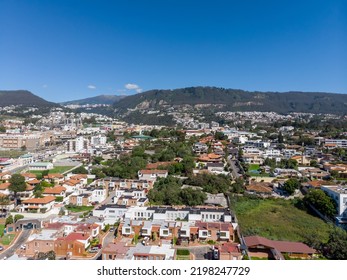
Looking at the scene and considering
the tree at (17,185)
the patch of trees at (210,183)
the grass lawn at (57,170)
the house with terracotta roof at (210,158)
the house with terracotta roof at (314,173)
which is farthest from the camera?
the house with terracotta roof at (210,158)

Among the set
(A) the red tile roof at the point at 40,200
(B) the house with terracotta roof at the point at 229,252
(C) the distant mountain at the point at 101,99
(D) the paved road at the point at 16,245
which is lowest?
(D) the paved road at the point at 16,245

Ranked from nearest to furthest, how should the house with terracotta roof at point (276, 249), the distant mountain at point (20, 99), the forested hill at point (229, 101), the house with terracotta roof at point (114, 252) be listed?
the house with terracotta roof at point (114, 252) → the house with terracotta roof at point (276, 249) → the distant mountain at point (20, 99) → the forested hill at point (229, 101)

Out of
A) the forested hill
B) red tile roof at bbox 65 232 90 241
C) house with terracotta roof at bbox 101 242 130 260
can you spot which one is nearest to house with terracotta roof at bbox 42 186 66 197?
red tile roof at bbox 65 232 90 241

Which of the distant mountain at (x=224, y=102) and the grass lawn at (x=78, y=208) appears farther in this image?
the distant mountain at (x=224, y=102)

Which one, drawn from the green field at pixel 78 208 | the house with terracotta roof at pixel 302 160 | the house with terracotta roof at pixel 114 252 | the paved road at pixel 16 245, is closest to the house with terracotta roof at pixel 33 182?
the green field at pixel 78 208

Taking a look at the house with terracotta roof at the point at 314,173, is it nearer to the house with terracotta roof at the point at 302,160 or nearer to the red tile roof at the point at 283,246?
the house with terracotta roof at the point at 302,160

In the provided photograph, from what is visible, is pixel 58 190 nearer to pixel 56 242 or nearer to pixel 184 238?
pixel 56 242

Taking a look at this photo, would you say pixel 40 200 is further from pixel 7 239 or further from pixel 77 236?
pixel 77 236
